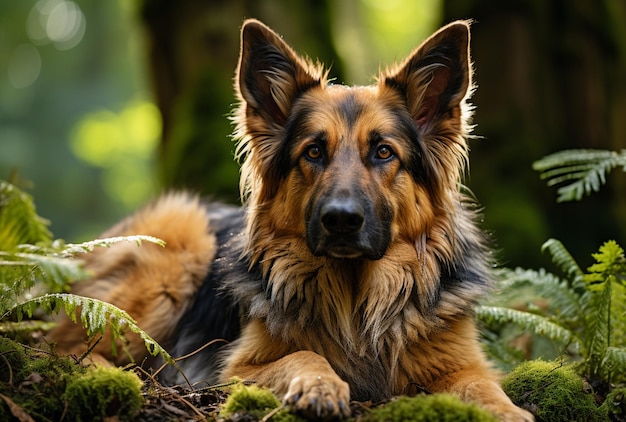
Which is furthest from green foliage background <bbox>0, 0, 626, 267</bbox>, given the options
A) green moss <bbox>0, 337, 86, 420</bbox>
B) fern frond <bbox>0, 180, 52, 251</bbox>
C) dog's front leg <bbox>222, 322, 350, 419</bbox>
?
green moss <bbox>0, 337, 86, 420</bbox>

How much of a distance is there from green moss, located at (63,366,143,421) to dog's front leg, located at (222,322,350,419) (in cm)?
80

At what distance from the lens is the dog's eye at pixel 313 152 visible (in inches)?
188

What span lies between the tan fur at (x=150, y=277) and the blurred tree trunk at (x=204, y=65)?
2630 millimetres

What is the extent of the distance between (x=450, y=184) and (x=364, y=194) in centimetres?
92

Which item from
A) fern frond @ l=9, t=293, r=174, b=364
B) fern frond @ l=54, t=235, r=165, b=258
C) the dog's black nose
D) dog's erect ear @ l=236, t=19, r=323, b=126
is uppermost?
dog's erect ear @ l=236, t=19, r=323, b=126

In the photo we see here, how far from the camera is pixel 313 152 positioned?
479cm

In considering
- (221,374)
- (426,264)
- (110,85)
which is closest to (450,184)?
(426,264)

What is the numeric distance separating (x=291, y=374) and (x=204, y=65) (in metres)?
6.69

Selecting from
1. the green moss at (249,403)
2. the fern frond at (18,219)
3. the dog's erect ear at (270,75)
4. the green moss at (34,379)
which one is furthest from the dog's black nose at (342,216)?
the fern frond at (18,219)

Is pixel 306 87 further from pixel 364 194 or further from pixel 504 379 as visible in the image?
pixel 504 379

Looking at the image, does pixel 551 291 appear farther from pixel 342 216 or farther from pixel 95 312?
pixel 95 312

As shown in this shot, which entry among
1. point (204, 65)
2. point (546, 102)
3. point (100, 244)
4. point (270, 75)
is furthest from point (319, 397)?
point (204, 65)

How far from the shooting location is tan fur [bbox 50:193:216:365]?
5.85 meters

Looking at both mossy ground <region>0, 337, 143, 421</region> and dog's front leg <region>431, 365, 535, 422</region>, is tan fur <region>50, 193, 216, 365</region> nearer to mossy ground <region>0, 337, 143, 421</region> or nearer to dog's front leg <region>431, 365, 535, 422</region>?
mossy ground <region>0, 337, 143, 421</region>
